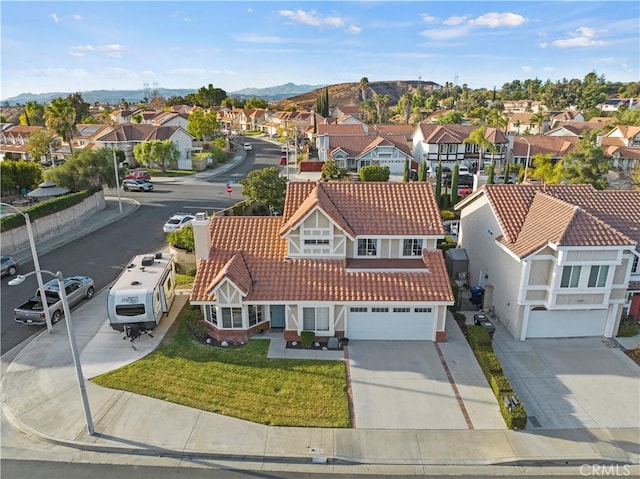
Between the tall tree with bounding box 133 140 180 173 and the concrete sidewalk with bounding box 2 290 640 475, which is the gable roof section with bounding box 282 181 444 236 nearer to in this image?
the concrete sidewalk with bounding box 2 290 640 475

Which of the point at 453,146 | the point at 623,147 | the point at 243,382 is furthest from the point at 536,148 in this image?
the point at 243,382

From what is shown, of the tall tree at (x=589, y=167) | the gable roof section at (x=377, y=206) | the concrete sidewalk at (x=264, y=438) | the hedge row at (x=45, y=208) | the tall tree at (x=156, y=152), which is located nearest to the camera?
the concrete sidewalk at (x=264, y=438)

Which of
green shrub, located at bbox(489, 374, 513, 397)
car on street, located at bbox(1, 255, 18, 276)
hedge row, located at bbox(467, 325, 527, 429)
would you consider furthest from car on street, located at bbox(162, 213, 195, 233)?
green shrub, located at bbox(489, 374, 513, 397)

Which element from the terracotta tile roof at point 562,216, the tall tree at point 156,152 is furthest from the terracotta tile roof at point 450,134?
the terracotta tile roof at point 562,216

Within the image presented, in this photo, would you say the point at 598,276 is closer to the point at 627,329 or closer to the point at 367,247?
the point at 627,329

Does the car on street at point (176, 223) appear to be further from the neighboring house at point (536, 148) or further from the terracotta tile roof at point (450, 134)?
the neighboring house at point (536, 148)
